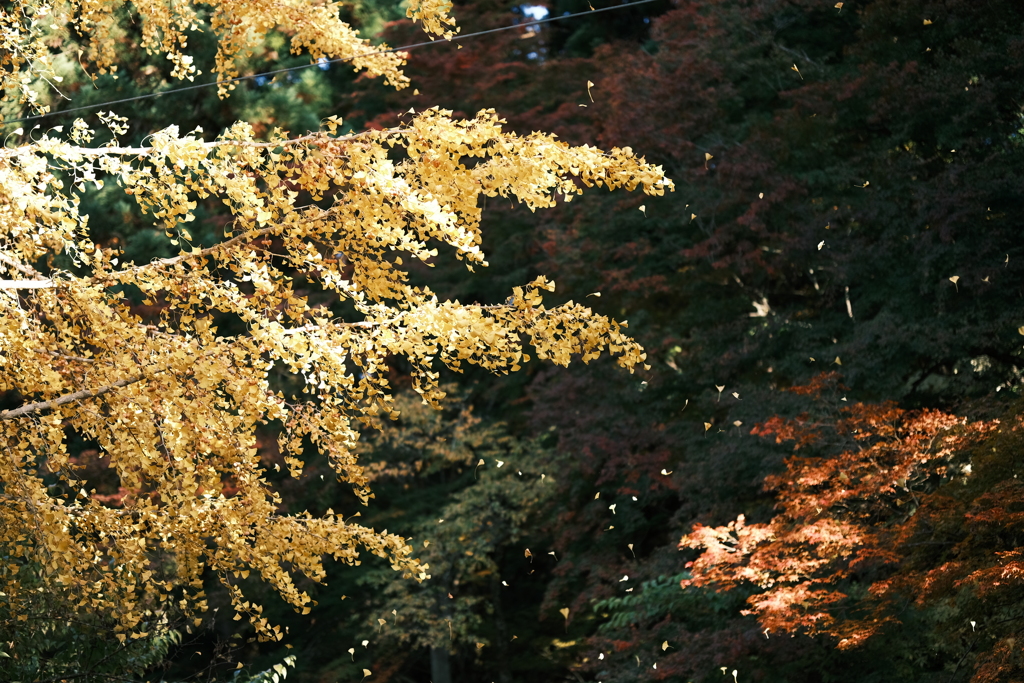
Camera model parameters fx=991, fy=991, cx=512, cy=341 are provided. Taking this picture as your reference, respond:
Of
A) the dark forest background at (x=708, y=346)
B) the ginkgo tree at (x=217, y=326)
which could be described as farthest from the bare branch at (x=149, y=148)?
the dark forest background at (x=708, y=346)

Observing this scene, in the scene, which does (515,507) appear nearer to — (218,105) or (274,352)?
Answer: (218,105)

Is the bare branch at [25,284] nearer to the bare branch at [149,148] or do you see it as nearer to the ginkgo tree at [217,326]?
the ginkgo tree at [217,326]

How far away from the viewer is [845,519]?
6180mm

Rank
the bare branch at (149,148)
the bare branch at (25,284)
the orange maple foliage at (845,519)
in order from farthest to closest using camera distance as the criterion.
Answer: the orange maple foliage at (845,519) < the bare branch at (25,284) < the bare branch at (149,148)

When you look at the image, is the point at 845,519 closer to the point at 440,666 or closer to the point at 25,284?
the point at 25,284

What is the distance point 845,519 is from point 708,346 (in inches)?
103

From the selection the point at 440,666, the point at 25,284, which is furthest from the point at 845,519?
the point at 440,666

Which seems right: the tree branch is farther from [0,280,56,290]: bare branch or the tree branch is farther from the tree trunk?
the tree trunk

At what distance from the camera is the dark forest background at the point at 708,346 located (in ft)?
20.6

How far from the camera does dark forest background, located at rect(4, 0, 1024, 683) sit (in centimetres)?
629

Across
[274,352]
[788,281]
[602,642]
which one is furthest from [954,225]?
[274,352]

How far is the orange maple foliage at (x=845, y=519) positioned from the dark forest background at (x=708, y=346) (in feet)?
0.21

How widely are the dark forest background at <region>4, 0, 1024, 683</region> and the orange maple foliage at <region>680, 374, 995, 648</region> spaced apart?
0.21 ft

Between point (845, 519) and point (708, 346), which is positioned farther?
point (708, 346)
